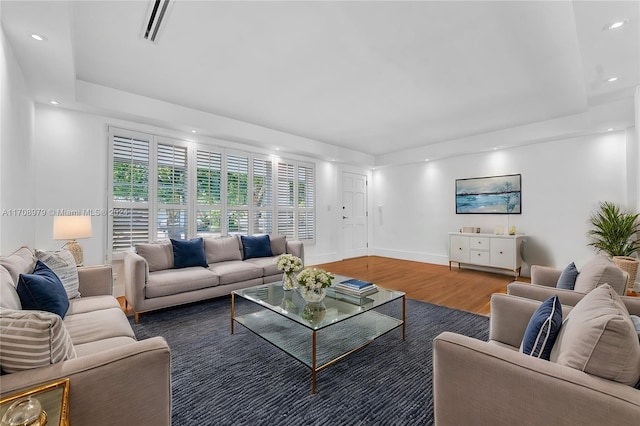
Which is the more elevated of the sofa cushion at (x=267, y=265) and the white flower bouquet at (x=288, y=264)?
the white flower bouquet at (x=288, y=264)

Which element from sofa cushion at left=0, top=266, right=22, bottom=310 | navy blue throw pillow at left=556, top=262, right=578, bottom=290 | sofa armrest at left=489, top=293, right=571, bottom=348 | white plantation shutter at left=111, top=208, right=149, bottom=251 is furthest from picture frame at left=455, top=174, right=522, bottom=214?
sofa cushion at left=0, top=266, right=22, bottom=310


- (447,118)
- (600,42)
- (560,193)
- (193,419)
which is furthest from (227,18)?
(560,193)

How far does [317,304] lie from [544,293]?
1.70 meters

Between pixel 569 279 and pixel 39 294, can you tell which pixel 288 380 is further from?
pixel 569 279

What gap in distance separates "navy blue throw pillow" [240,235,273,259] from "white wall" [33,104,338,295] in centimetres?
169

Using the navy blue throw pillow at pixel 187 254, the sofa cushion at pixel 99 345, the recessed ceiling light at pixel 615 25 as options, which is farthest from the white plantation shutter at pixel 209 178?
the recessed ceiling light at pixel 615 25

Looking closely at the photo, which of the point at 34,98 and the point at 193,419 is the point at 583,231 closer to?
the point at 193,419

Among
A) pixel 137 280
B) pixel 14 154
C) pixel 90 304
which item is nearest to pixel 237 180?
pixel 137 280

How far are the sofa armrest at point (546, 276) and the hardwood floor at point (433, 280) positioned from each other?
0.81 meters

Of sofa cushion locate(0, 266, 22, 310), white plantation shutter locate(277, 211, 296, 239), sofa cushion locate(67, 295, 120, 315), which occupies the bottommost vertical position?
sofa cushion locate(67, 295, 120, 315)

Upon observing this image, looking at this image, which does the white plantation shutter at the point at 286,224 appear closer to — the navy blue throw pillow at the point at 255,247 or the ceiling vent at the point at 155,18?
the navy blue throw pillow at the point at 255,247

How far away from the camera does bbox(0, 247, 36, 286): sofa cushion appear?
172 centimetres

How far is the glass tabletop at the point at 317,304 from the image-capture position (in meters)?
2.10

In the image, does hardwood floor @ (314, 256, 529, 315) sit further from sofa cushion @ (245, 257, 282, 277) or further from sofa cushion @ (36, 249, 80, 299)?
sofa cushion @ (36, 249, 80, 299)
